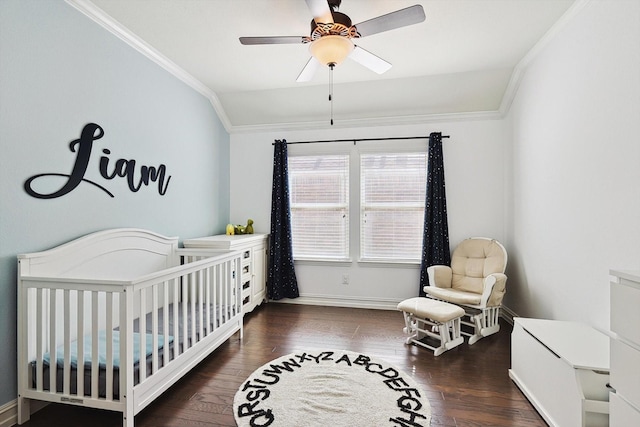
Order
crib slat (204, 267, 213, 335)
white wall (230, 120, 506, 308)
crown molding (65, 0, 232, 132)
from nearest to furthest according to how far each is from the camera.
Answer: crown molding (65, 0, 232, 132) < crib slat (204, 267, 213, 335) < white wall (230, 120, 506, 308)

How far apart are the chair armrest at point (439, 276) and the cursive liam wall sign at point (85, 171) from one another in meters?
2.88

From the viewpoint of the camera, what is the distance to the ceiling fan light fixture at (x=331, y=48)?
6.36 feet

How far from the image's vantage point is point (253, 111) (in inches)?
158

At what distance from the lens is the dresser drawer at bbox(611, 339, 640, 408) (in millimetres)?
1192

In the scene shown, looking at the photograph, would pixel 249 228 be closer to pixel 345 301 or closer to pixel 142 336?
pixel 345 301

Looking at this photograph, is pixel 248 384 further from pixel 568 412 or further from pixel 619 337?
pixel 619 337

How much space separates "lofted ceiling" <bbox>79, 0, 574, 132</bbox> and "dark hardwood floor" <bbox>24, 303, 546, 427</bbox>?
95.0 inches

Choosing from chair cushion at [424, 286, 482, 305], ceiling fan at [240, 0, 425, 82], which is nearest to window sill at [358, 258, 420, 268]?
chair cushion at [424, 286, 482, 305]

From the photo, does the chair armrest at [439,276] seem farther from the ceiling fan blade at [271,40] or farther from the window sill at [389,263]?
the ceiling fan blade at [271,40]

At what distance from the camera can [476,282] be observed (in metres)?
3.32

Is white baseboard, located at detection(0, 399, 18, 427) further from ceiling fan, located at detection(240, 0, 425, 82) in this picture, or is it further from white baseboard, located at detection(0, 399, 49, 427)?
ceiling fan, located at detection(240, 0, 425, 82)

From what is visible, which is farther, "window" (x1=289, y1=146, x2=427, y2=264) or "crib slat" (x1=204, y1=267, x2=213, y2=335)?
"window" (x1=289, y1=146, x2=427, y2=264)

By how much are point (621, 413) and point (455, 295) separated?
5.85 ft

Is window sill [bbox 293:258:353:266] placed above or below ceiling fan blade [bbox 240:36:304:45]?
below
